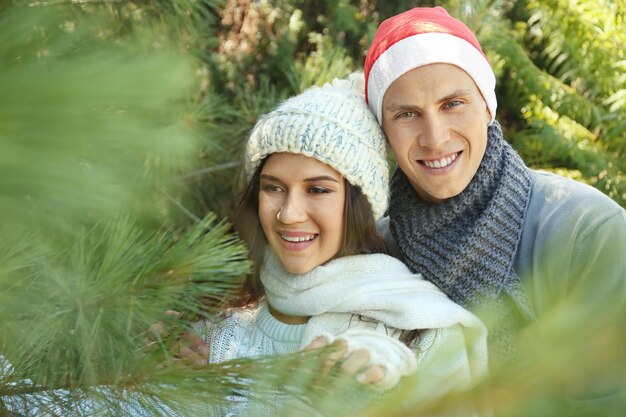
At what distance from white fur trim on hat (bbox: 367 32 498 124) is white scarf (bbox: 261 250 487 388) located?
10.6 inches

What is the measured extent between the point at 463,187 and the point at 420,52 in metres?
0.23

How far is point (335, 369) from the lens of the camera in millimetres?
539

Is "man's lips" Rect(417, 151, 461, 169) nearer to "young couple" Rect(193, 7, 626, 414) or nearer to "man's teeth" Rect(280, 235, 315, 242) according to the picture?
"young couple" Rect(193, 7, 626, 414)

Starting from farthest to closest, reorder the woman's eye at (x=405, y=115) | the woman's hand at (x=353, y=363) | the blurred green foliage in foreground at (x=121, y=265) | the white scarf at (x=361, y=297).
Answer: the woman's eye at (x=405, y=115)
the white scarf at (x=361, y=297)
the woman's hand at (x=353, y=363)
the blurred green foliage in foreground at (x=121, y=265)

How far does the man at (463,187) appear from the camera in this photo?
49.0 inches

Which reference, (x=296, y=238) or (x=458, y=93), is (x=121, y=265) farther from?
(x=458, y=93)

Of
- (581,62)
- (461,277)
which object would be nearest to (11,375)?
(461,277)

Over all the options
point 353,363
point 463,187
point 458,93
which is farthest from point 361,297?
point 353,363

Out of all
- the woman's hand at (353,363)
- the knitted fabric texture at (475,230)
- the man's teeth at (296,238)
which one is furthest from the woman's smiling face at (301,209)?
the woman's hand at (353,363)

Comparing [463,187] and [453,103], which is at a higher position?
[453,103]

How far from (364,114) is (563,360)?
99 cm

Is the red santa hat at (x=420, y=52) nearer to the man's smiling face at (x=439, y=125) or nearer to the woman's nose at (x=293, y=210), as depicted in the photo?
the man's smiling face at (x=439, y=125)

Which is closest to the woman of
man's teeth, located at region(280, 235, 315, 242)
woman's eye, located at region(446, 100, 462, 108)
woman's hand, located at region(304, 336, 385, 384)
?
man's teeth, located at region(280, 235, 315, 242)

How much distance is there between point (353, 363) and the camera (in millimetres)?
663
